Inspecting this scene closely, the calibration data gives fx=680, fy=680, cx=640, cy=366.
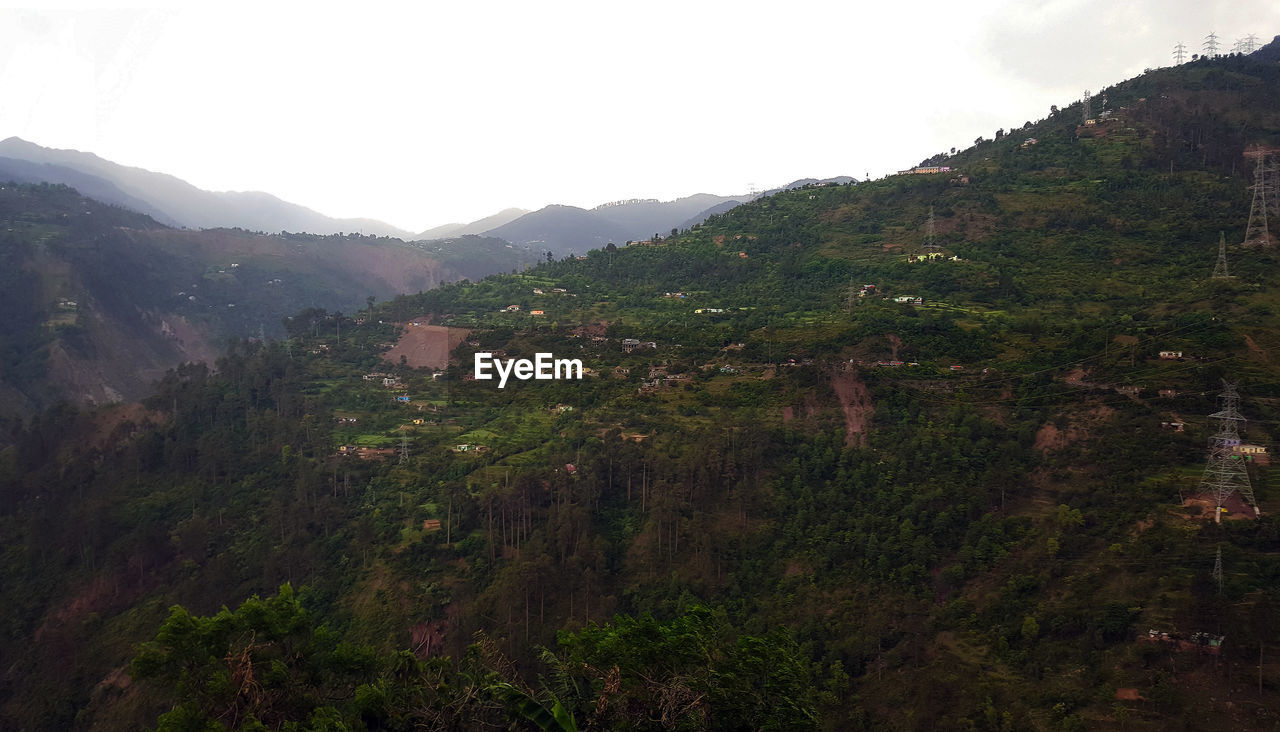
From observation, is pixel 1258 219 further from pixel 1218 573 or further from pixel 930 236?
pixel 1218 573

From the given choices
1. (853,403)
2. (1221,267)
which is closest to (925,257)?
(1221,267)

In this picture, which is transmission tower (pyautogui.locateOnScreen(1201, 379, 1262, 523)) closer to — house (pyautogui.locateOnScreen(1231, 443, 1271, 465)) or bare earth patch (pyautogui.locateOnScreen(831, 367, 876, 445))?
house (pyautogui.locateOnScreen(1231, 443, 1271, 465))

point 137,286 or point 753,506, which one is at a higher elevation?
point 137,286

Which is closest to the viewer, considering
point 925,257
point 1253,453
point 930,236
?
point 1253,453

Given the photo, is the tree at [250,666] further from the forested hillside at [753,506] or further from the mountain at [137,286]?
the mountain at [137,286]

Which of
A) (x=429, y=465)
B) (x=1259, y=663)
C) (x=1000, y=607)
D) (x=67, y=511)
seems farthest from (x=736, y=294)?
(x=67, y=511)
